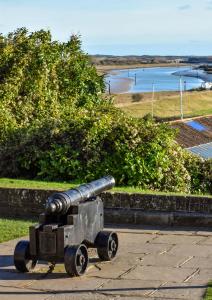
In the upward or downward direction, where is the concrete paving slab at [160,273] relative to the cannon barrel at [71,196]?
downward

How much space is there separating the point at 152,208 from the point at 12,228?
2.18 m

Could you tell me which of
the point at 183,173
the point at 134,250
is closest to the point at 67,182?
the point at 183,173

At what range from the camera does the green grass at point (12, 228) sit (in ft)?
32.3

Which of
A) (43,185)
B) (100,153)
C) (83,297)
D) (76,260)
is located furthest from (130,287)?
(100,153)

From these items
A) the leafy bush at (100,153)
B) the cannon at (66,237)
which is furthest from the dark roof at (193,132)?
the cannon at (66,237)

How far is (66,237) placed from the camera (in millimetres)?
7832

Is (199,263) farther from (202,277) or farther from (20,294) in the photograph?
(20,294)

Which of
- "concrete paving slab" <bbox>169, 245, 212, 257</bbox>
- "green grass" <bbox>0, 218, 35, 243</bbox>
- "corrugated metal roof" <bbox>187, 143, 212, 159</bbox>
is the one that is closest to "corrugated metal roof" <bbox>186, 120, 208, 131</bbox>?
"corrugated metal roof" <bbox>187, 143, 212, 159</bbox>

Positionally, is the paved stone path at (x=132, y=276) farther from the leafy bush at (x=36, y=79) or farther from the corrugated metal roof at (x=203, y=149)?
the corrugated metal roof at (x=203, y=149)

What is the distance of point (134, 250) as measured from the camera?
917cm

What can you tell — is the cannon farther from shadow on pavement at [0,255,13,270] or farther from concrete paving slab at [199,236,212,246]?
concrete paving slab at [199,236,212,246]

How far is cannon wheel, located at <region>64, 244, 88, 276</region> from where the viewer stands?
7.66 meters

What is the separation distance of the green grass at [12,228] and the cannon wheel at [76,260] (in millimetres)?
2053

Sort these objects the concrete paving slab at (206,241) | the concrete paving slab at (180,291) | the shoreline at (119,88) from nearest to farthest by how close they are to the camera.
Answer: the concrete paving slab at (180,291) < the concrete paving slab at (206,241) < the shoreline at (119,88)
